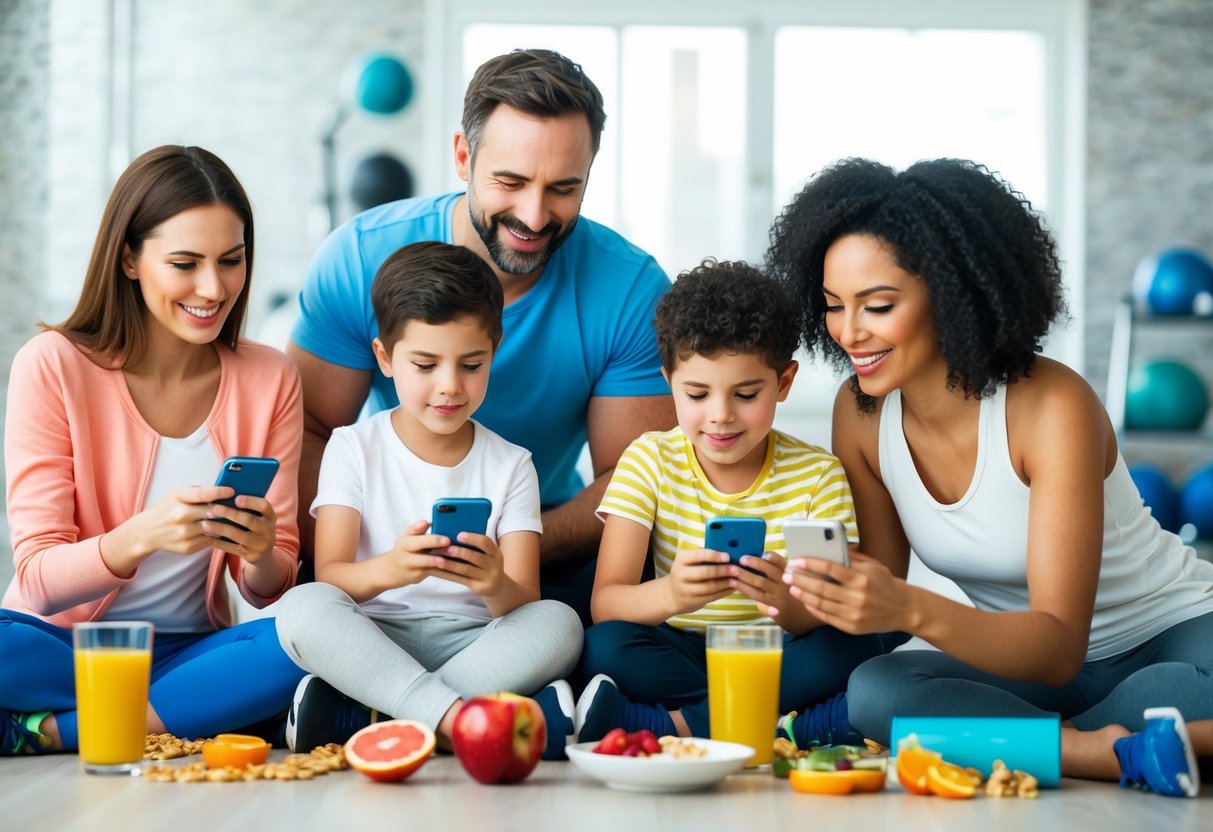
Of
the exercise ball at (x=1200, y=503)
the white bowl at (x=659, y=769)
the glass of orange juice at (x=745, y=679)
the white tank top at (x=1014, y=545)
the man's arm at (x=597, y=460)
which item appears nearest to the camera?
the white bowl at (x=659, y=769)

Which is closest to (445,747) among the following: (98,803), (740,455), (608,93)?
(98,803)

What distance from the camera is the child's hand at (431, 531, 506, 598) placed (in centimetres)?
193

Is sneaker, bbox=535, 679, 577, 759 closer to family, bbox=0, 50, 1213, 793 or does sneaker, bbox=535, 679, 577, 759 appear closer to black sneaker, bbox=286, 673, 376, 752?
family, bbox=0, 50, 1213, 793

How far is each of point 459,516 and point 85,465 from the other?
27.0 inches

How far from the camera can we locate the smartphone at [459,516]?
1.90 metres

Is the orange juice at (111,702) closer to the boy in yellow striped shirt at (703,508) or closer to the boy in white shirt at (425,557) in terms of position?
the boy in white shirt at (425,557)

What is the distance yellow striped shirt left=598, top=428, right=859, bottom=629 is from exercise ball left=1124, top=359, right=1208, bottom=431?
13.0ft

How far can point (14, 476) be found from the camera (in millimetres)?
2150

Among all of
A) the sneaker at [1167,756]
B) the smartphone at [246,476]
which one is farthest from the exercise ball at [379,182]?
the sneaker at [1167,756]

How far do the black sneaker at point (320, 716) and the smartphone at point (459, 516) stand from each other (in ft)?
1.05

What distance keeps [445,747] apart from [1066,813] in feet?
2.91

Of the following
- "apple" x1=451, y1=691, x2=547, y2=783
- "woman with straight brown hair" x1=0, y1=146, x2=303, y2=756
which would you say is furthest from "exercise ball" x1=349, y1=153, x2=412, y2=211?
"apple" x1=451, y1=691, x2=547, y2=783

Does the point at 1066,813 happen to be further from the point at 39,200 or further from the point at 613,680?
the point at 39,200

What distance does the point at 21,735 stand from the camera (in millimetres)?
2006
